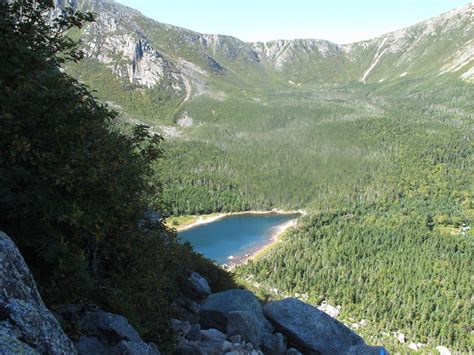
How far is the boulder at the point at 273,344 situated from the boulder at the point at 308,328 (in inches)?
42.1

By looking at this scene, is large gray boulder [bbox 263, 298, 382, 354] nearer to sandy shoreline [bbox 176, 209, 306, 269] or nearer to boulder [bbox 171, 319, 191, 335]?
boulder [bbox 171, 319, 191, 335]

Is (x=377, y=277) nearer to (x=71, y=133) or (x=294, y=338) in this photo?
(x=294, y=338)

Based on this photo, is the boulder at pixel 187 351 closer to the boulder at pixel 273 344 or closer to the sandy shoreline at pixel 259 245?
the boulder at pixel 273 344

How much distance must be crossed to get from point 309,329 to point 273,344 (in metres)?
3.01

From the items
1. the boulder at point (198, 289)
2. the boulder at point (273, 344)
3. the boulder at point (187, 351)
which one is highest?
the boulder at point (187, 351)

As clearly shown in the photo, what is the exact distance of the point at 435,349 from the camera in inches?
3255

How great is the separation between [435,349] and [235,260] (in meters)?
69.9

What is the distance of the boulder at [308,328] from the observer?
24953 millimetres

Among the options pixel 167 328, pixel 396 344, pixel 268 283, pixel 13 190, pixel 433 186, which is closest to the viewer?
pixel 13 190

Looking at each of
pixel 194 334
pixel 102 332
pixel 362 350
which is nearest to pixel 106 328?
pixel 102 332

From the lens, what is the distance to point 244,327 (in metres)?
22.2

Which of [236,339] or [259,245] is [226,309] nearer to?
[236,339]

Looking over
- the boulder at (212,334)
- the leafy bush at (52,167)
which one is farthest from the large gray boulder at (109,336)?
the boulder at (212,334)

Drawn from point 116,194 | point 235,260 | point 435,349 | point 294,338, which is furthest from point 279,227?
Answer: point 116,194
